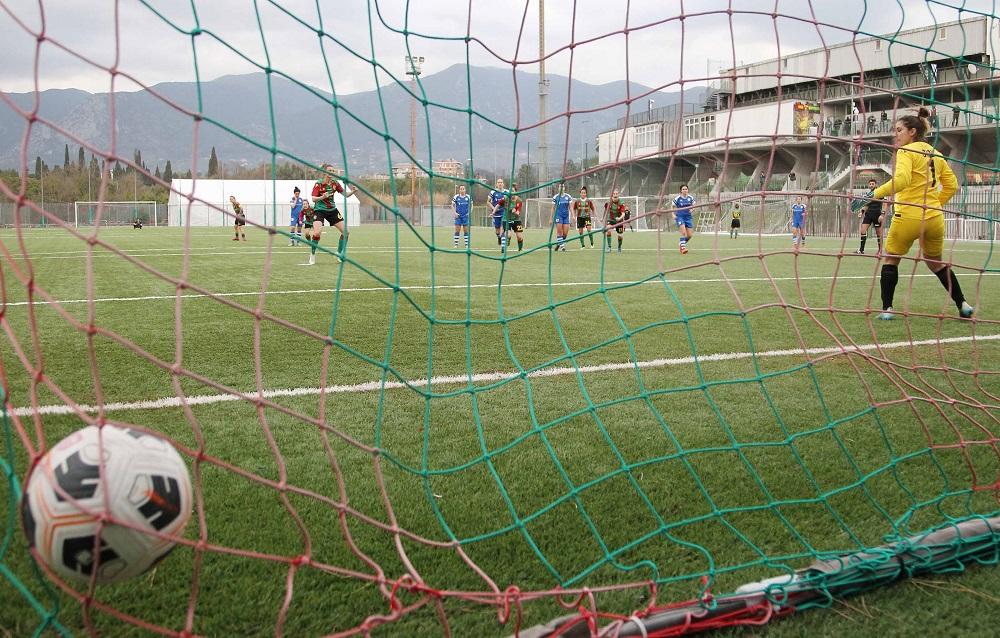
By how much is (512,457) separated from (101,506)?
5.87ft

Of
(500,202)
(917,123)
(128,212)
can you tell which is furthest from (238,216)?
(128,212)

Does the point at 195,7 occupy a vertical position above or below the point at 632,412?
above

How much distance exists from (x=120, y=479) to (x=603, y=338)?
4557 mm

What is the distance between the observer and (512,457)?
125 inches

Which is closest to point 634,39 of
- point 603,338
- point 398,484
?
point 398,484

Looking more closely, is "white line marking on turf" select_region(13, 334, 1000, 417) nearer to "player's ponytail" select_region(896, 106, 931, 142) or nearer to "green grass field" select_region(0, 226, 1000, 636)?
"green grass field" select_region(0, 226, 1000, 636)

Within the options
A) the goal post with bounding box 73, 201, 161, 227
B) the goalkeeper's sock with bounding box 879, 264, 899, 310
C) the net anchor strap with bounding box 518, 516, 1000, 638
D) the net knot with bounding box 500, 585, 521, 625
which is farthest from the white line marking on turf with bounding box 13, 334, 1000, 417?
the goal post with bounding box 73, 201, 161, 227

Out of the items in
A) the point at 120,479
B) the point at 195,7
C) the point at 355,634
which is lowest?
the point at 355,634

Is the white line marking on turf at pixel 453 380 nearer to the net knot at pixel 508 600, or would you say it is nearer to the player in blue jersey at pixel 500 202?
the player in blue jersey at pixel 500 202

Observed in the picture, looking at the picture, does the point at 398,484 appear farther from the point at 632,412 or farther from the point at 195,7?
the point at 195,7

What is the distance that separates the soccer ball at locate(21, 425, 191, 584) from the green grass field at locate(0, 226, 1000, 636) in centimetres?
12

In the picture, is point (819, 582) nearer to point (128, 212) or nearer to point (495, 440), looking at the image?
point (495, 440)

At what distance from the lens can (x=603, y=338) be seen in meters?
5.93

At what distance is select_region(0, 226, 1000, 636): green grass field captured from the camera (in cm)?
204
